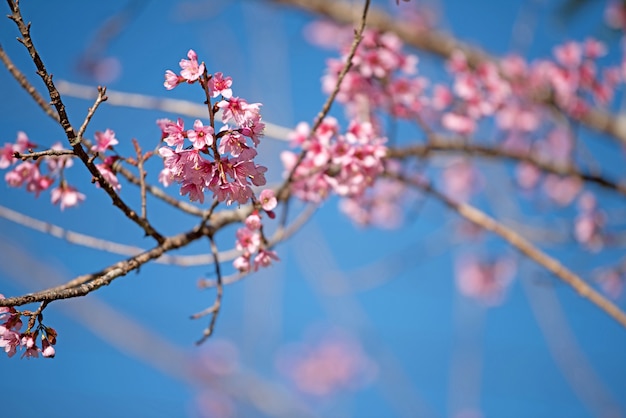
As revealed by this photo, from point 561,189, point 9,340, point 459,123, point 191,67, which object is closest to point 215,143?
point 191,67

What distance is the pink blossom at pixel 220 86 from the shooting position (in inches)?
37.5

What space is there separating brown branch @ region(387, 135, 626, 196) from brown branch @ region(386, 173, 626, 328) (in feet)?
0.39

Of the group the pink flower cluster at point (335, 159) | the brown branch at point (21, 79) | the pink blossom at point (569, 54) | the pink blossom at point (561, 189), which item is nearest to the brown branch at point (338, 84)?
the pink flower cluster at point (335, 159)

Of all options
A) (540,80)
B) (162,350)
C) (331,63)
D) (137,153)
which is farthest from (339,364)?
(137,153)

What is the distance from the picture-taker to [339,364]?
261 inches

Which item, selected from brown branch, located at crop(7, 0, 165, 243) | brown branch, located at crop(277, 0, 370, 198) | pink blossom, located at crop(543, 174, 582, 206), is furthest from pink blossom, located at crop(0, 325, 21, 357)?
pink blossom, located at crop(543, 174, 582, 206)

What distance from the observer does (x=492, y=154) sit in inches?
89.7

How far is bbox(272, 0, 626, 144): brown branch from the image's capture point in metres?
3.26

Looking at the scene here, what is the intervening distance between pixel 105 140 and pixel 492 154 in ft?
5.33

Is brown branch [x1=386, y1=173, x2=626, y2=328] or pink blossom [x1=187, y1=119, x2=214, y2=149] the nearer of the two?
pink blossom [x1=187, y1=119, x2=214, y2=149]

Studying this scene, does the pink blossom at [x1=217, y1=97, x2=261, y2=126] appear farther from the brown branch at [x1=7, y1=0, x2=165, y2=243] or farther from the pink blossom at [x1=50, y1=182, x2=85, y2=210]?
the pink blossom at [x1=50, y1=182, x2=85, y2=210]

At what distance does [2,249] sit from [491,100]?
3.18m

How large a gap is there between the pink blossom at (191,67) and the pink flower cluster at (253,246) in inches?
14.2

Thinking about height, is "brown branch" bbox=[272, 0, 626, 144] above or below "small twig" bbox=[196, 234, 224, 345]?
above
